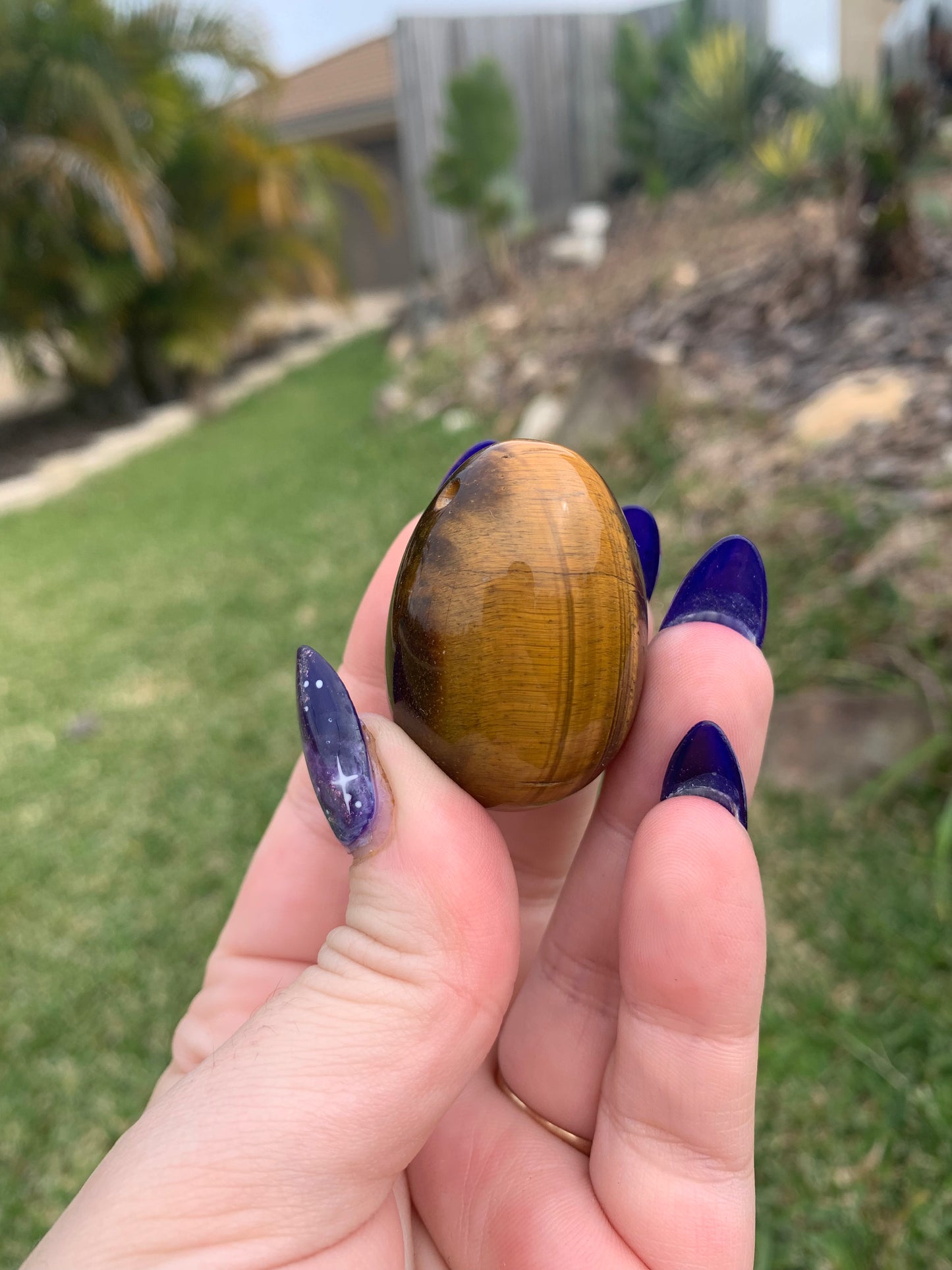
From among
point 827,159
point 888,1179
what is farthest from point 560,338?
point 888,1179

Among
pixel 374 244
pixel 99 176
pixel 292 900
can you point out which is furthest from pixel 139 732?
pixel 374 244

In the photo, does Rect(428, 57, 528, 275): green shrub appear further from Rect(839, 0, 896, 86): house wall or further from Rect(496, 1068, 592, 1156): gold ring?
Rect(496, 1068, 592, 1156): gold ring

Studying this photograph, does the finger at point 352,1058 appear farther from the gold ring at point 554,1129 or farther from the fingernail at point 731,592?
the fingernail at point 731,592

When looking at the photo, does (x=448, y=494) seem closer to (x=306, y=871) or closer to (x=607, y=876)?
(x=607, y=876)

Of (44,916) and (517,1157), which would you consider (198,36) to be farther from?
(517,1157)

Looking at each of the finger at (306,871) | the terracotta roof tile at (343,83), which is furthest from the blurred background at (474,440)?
the terracotta roof tile at (343,83)

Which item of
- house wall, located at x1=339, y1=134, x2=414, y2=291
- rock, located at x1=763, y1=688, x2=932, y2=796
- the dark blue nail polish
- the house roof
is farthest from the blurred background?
house wall, located at x1=339, y1=134, x2=414, y2=291
